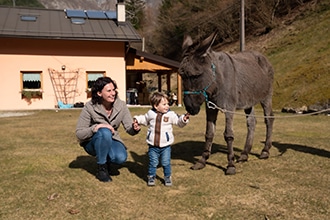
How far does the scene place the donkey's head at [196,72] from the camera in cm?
457

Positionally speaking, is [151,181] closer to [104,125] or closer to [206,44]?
[104,125]

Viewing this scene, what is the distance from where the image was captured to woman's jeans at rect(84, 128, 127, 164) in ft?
14.6

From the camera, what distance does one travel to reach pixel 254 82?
559 centimetres

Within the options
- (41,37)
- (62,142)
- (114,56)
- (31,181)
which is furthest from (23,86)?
(31,181)

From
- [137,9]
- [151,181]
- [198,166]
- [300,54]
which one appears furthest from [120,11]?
[137,9]

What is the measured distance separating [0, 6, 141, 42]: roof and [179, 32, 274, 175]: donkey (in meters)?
14.1

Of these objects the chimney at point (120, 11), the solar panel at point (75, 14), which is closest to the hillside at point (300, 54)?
the chimney at point (120, 11)

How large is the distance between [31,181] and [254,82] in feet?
12.2

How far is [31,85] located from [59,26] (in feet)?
12.6

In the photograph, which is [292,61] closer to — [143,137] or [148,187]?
[143,137]

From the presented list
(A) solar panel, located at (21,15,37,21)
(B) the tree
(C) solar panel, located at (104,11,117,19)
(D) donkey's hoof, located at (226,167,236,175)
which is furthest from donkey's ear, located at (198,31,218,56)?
(B) the tree

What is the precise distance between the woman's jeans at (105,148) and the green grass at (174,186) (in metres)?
0.31

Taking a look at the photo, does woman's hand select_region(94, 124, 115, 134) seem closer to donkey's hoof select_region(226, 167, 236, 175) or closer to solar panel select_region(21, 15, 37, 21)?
donkey's hoof select_region(226, 167, 236, 175)

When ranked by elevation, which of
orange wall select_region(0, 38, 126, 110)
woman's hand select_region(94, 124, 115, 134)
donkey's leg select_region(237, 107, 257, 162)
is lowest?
donkey's leg select_region(237, 107, 257, 162)
